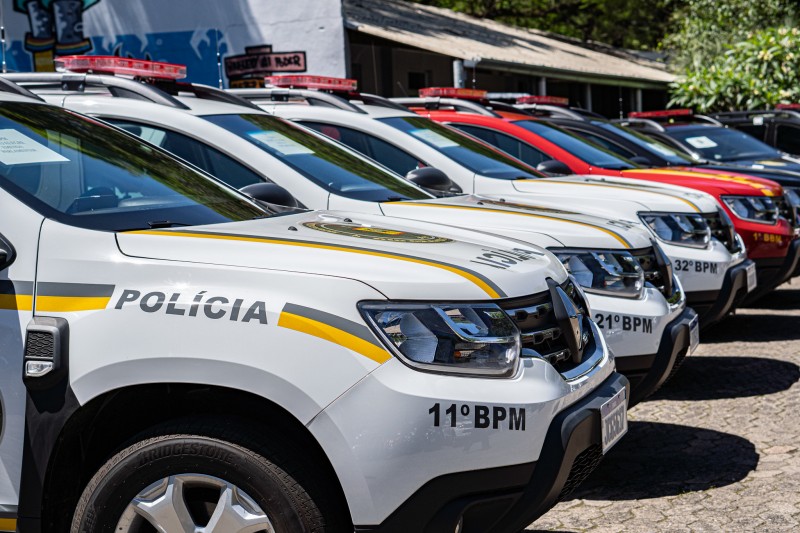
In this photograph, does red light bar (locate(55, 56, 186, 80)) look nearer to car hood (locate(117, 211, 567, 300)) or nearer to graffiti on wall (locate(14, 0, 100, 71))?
car hood (locate(117, 211, 567, 300))

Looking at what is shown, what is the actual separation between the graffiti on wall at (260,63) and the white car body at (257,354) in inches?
630

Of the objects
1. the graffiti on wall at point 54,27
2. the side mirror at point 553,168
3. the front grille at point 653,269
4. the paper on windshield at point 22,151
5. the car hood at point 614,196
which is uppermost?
the graffiti on wall at point 54,27

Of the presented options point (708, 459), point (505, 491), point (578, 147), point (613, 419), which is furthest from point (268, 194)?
point (578, 147)

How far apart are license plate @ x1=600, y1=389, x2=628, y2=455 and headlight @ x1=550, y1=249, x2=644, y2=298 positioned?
1770 millimetres

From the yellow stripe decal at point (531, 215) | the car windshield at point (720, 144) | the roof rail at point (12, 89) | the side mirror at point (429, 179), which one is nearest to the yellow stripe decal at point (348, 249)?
the roof rail at point (12, 89)

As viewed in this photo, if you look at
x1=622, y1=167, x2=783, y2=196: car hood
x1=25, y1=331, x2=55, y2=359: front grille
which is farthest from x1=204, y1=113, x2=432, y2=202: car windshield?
x1=622, y1=167, x2=783, y2=196: car hood

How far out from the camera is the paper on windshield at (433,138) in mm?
7938

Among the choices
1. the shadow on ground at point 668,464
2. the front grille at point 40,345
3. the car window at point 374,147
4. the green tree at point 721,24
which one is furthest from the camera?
the green tree at point 721,24

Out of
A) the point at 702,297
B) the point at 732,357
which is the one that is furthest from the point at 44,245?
the point at 732,357

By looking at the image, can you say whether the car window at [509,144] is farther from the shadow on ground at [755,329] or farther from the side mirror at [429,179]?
the side mirror at [429,179]

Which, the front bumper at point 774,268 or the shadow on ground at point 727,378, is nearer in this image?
the shadow on ground at point 727,378

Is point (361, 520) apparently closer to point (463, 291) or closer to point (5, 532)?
point (463, 291)

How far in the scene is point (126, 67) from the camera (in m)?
7.29

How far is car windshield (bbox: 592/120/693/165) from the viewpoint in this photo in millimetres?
10812
